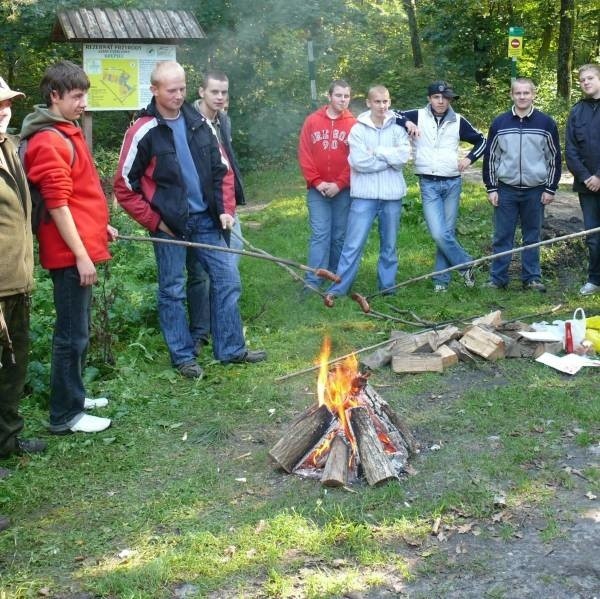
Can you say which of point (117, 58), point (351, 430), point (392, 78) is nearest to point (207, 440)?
point (351, 430)

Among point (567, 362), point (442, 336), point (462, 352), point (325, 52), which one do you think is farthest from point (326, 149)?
point (325, 52)

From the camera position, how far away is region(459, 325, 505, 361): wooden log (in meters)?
6.24

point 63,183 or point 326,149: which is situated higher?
point 63,183

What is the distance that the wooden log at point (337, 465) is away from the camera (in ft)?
14.4

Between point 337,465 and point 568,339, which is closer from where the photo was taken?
point 337,465

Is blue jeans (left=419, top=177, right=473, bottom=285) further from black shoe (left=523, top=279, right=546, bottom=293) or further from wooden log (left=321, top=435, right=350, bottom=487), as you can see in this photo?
wooden log (left=321, top=435, right=350, bottom=487)

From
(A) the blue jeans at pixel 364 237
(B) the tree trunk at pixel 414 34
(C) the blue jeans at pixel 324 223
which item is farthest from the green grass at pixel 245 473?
(B) the tree trunk at pixel 414 34

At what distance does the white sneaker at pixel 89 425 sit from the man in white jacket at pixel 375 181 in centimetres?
315

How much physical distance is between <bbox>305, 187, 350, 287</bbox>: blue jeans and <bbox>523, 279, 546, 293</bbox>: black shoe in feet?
6.38

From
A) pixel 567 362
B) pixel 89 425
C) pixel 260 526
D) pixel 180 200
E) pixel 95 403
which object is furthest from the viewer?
pixel 567 362

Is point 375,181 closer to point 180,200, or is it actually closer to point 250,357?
point 250,357

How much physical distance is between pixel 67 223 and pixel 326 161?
150 inches

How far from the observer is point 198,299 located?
22.4 ft

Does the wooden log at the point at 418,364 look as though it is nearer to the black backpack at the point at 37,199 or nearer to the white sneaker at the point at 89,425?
the white sneaker at the point at 89,425
